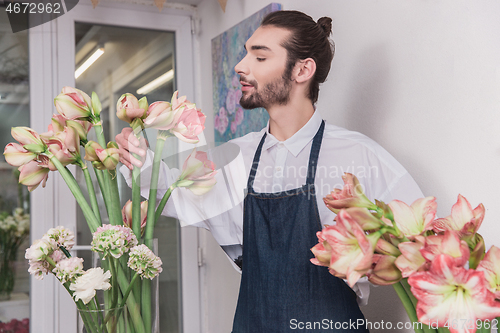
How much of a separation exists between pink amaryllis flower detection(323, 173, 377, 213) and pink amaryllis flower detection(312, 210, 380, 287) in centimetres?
5

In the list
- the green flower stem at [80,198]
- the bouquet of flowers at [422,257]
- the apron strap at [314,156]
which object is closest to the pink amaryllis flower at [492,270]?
the bouquet of flowers at [422,257]

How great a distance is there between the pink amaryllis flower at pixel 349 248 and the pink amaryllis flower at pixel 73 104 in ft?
2.17

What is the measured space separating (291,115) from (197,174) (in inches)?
11.7

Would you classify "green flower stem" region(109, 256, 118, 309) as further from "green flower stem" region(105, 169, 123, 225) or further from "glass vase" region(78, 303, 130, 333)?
"green flower stem" region(105, 169, 123, 225)

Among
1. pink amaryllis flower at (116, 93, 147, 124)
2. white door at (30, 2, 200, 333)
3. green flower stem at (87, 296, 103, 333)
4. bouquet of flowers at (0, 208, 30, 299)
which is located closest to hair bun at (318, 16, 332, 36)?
pink amaryllis flower at (116, 93, 147, 124)

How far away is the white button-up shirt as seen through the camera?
3.25 feet

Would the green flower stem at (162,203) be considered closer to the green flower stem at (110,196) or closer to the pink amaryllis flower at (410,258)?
the green flower stem at (110,196)

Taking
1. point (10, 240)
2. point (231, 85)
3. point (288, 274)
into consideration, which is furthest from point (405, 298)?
point (10, 240)

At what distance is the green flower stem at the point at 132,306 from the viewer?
0.85 m

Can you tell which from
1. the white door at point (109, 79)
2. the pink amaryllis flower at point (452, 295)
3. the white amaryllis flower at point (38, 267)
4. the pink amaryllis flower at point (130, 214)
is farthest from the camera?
the white door at point (109, 79)

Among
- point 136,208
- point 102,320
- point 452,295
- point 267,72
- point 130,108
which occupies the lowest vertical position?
point 102,320

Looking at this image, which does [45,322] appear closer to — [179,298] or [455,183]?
[179,298]

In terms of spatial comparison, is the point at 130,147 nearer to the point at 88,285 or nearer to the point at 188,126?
the point at 188,126

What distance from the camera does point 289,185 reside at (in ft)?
3.61
